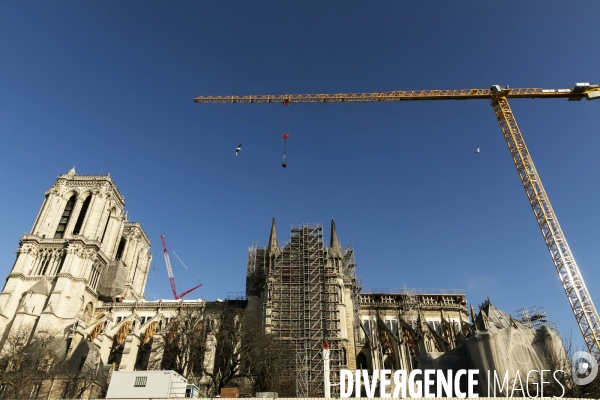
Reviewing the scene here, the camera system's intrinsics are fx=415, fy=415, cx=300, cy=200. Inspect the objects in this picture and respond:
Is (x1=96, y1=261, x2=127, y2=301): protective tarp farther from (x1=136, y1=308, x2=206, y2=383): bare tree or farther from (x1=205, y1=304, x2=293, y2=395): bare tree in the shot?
(x1=205, y1=304, x2=293, y2=395): bare tree

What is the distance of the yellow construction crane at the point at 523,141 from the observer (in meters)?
57.7

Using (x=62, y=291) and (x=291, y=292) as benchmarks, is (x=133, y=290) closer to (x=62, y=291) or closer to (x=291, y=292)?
(x=62, y=291)

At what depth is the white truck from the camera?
35062mm

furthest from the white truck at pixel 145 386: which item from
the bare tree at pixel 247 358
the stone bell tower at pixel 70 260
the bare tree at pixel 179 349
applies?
the stone bell tower at pixel 70 260

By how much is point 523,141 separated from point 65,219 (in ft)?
265

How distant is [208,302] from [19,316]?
27.2 meters

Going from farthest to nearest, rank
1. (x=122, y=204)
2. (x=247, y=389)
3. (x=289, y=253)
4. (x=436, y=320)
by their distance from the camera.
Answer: (x=122, y=204) → (x=436, y=320) → (x=289, y=253) → (x=247, y=389)

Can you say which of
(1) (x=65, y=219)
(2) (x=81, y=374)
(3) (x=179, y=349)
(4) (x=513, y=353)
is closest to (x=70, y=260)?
(1) (x=65, y=219)

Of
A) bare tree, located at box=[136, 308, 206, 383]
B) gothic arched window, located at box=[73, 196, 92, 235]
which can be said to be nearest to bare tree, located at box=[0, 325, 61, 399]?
bare tree, located at box=[136, 308, 206, 383]

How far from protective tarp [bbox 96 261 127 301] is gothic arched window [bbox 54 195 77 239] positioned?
32.8ft

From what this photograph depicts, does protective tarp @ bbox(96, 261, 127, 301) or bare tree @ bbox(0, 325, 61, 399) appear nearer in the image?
bare tree @ bbox(0, 325, 61, 399)

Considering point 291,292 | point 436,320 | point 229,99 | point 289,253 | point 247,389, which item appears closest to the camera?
point 247,389

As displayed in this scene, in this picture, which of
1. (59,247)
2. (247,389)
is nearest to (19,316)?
(59,247)

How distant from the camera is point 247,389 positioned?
49.2 m
